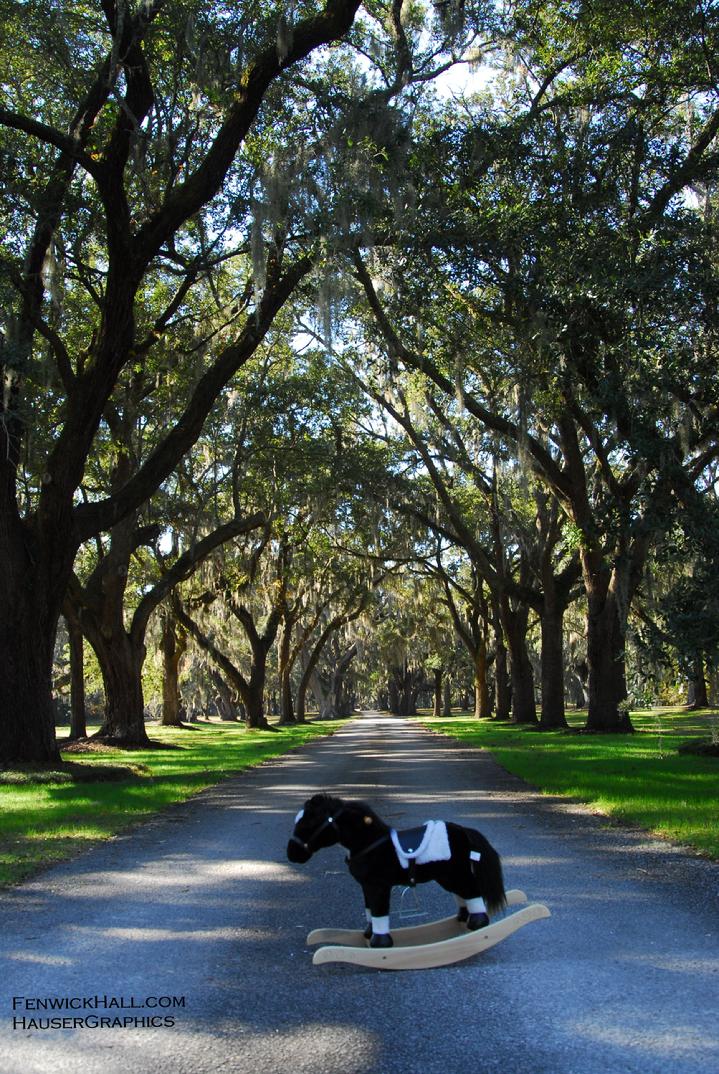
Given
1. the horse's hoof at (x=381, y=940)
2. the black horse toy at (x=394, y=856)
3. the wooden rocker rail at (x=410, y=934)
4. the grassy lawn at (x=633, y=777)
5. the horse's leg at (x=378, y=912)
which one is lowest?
the grassy lawn at (x=633, y=777)

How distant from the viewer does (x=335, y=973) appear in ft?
15.0

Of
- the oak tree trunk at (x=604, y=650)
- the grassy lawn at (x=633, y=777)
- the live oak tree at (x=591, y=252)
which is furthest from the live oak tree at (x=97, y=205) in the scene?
the oak tree trunk at (x=604, y=650)

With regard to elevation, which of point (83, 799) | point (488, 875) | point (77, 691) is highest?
point (77, 691)

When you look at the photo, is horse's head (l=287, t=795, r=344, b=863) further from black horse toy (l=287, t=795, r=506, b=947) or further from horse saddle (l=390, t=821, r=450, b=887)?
horse saddle (l=390, t=821, r=450, b=887)

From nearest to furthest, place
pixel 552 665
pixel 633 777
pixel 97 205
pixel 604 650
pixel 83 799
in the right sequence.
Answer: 1. pixel 83 799
2. pixel 633 777
3. pixel 97 205
4. pixel 604 650
5. pixel 552 665

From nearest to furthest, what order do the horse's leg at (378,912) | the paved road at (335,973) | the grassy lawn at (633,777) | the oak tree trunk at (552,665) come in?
1. the paved road at (335,973)
2. the horse's leg at (378,912)
3. the grassy lawn at (633,777)
4. the oak tree trunk at (552,665)

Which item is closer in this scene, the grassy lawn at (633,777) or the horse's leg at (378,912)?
the horse's leg at (378,912)

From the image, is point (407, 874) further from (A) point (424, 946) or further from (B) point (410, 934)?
(B) point (410, 934)

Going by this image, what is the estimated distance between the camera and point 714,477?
20.3 meters

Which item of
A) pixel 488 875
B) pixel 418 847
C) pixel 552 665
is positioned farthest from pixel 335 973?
pixel 552 665

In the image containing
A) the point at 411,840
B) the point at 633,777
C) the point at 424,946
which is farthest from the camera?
the point at 633,777

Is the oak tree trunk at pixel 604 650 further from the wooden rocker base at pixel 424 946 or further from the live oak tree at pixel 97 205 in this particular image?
the wooden rocker base at pixel 424 946

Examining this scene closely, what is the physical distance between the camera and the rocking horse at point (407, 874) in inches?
177

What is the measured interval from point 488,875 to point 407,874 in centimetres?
48
